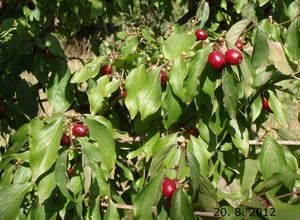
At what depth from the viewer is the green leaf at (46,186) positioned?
1.45 metres

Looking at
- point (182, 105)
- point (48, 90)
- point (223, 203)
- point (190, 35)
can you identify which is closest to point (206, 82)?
point (182, 105)

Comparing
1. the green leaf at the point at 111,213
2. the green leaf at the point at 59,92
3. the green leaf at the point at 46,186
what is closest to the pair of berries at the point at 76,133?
the green leaf at the point at 46,186

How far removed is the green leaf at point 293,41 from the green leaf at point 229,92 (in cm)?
41

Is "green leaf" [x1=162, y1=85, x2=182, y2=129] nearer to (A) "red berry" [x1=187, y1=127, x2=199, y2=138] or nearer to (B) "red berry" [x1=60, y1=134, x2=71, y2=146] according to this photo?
(A) "red berry" [x1=187, y1=127, x2=199, y2=138]

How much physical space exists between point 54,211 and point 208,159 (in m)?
0.58

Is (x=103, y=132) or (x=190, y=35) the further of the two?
(x=190, y=35)

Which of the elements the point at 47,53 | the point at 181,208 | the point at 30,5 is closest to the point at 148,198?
the point at 181,208

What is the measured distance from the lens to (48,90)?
2.04 meters

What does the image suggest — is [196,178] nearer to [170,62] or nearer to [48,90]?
[170,62]

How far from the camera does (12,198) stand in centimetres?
153

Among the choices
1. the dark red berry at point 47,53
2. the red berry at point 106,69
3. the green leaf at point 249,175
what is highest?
the dark red berry at point 47,53

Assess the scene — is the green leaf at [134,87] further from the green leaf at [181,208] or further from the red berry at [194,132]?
the green leaf at [181,208]

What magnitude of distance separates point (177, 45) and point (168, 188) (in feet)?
1.85

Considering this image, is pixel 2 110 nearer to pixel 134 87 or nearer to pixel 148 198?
pixel 134 87
